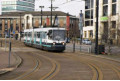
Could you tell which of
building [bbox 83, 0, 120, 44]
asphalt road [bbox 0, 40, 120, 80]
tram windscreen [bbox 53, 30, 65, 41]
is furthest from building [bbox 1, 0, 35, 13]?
asphalt road [bbox 0, 40, 120, 80]

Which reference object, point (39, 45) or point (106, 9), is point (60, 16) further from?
point (39, 45)

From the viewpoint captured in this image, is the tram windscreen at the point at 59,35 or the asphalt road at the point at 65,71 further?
the tram windscreen at the point at 59,35

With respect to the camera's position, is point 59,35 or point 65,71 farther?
point 59,35

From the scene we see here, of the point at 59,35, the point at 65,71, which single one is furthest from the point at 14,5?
the point at 65,71

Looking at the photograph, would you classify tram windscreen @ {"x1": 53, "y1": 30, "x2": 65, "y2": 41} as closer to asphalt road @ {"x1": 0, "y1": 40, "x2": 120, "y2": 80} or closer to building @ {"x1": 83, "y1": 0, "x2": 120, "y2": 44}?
asphalt road @ {"x1": 0, "y1": 40, "x2": 120, "y2": 80}

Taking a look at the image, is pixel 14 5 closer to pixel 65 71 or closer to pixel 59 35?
pixel 59 35

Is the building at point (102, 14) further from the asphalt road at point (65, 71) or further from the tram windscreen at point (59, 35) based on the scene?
the asphalt road at point (65, 71)

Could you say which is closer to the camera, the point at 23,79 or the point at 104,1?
the point at 23,79

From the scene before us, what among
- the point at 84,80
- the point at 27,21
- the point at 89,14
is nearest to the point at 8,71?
the point at 84,80

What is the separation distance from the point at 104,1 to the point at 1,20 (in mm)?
64856

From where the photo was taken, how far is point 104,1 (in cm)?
7450

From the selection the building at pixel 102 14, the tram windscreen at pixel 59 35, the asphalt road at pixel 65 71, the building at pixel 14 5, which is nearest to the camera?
the asphalt road at pixel 65 71

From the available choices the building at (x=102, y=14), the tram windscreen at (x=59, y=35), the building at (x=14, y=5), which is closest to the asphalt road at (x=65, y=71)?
the tram windscreen at (x=59, y=35)

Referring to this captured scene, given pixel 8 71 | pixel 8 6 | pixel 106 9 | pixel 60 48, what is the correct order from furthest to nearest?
pixel 8 6 < pixel 106 9 < pixel 60 48 < pixel 8 71
